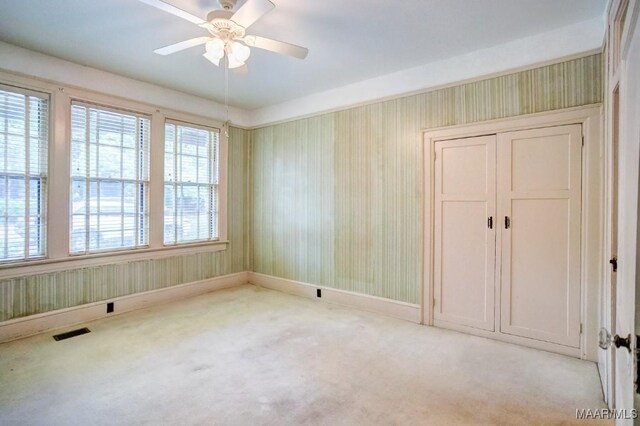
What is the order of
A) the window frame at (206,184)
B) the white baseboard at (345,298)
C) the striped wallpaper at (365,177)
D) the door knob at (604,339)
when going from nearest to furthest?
the door knob at (604,339) → the striped wallpaper at (365,177) → the white baseboard at (345,298) → the window frame at (206,184)

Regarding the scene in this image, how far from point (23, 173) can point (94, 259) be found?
1111 millimetres

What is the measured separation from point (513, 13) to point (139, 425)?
12.8ft

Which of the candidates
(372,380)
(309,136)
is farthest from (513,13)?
(372,380)

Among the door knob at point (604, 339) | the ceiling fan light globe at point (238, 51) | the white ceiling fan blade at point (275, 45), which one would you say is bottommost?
the door knob at point (604, 339)

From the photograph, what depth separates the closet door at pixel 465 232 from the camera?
319cm

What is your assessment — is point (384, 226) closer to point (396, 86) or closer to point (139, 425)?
point (396, 86)

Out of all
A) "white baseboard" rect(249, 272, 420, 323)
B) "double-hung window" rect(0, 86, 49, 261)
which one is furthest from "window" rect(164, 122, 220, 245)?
"double-hung window" rect(0, 86, 49, 261)

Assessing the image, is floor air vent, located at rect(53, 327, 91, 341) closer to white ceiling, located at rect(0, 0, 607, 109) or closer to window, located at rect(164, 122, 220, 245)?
window, located at rect(164, 122, 220, 245)

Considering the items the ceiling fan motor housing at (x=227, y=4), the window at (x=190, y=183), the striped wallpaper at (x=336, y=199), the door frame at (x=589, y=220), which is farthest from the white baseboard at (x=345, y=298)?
the ceiling fan motor housing at (x=227, y=4)

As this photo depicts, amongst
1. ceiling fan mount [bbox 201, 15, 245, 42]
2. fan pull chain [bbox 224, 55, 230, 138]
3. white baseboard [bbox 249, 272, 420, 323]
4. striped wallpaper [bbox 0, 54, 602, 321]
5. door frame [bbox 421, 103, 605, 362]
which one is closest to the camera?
ceiling fan mount [bbox 201, 15, 245, 42]

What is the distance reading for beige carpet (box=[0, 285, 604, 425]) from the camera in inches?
79.4

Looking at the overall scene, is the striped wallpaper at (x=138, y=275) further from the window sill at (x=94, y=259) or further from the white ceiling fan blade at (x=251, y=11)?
the white ceiling fan blade at (x=251, y=11)

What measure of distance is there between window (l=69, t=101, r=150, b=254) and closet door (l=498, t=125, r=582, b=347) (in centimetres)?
415

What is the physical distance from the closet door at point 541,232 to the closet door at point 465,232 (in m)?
0.11
